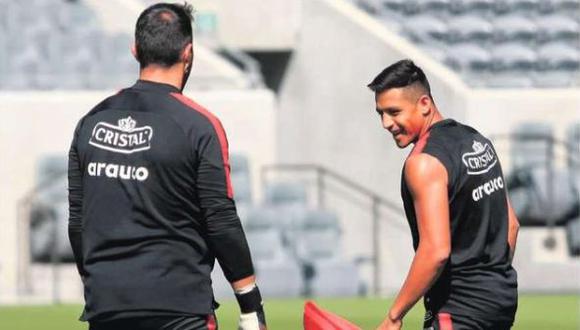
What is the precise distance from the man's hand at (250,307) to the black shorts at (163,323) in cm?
10


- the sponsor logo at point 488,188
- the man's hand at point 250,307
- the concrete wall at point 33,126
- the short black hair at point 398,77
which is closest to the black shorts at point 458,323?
the sponsor logo at point 488,188

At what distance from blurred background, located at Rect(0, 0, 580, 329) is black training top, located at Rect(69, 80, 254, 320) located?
1023cm

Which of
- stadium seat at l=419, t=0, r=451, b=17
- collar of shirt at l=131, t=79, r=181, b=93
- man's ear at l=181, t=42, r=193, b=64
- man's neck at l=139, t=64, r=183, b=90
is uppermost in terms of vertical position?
stadium seat at l=419, t=0, r=451, b=17

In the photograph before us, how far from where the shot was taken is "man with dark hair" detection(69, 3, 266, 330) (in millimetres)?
4836

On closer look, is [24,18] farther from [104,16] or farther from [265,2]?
[265,2]

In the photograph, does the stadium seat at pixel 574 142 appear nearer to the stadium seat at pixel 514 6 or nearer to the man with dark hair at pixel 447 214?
the stadium seat at pixel 514 6

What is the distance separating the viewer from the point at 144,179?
15.9 feet

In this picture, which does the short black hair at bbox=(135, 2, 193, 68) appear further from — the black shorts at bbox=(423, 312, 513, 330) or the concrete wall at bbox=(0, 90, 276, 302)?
the concrete wall at bbox=(0, 90, 276, 302)

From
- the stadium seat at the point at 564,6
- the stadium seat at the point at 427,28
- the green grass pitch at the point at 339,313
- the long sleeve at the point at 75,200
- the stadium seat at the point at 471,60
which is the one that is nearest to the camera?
the long sleeve at the point at 75,200

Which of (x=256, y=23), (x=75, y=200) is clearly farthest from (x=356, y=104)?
(x=75, y=200)

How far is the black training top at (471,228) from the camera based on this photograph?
207 inches

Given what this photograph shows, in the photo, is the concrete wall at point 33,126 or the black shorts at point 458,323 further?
the concrete wall at point 33,126

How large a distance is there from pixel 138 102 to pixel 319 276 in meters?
11.0

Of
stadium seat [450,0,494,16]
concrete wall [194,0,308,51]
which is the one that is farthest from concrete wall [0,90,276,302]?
stadium seat [450,0,494,16]
